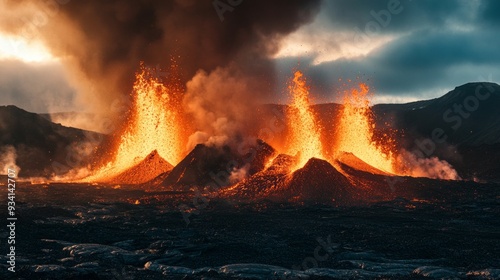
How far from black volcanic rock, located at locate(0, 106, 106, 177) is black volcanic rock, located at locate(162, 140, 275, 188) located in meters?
40.4

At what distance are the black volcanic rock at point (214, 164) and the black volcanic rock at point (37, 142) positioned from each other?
40.4 meters

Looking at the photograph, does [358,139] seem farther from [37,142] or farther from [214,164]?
[37,142]

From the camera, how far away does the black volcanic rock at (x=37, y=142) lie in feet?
348

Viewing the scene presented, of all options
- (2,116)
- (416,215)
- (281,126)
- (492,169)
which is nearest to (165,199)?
(416,215)

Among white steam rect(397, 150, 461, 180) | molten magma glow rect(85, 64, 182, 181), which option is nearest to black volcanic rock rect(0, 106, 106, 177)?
molten magma glow rect(85, 64, 182, 181)

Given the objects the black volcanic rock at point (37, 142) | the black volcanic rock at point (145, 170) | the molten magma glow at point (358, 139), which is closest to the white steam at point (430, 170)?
the molten magma glow at point (358, 139)

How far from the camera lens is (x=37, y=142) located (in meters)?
112

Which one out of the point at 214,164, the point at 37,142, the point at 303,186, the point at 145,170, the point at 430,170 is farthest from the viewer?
the point at 37,142

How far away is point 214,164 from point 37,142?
53913mm

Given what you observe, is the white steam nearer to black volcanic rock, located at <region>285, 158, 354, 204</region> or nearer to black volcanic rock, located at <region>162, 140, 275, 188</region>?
black volcanic rock, located at <region>162, 140, 275, 188</region>

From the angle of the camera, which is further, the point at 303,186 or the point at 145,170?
the point at 145,170

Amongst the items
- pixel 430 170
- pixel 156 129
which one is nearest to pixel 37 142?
pixel 156 129

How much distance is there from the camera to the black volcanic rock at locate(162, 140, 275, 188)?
240 ft

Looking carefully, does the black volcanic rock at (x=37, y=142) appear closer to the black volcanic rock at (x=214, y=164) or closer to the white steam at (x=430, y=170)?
the black volcanic rock at (x=214, y=164)
